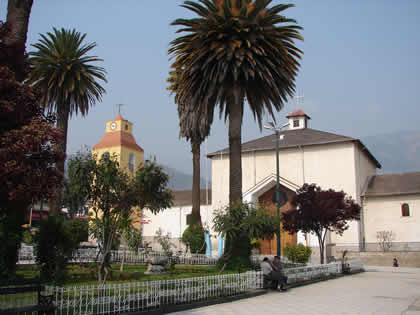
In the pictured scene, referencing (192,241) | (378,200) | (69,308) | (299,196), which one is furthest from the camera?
(378,200)

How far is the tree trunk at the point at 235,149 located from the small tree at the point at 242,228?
0.71 m

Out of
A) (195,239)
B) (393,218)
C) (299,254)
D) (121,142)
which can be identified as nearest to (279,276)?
(299,254)

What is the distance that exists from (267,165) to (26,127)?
3766 cm

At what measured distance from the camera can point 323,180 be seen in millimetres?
40125

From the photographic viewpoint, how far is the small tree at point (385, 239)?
3786 cm

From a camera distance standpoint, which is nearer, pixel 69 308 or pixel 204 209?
pixel 69 308

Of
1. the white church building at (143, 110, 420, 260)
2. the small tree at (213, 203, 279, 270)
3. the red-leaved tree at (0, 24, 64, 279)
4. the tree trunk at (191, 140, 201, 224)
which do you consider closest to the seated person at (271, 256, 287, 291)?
the small tree at (213, 203, 279, 270)

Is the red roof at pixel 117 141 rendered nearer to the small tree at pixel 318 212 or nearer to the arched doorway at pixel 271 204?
the arched doorway at pixel 271 204

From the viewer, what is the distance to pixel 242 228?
19.0m

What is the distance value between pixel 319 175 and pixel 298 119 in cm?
1012

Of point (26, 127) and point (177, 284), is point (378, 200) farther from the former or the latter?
point (26, 127)

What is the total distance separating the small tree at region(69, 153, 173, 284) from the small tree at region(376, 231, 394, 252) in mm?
30329

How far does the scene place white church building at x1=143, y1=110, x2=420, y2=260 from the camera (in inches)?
1521

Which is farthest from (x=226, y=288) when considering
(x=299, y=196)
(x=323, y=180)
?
(x=323, y=180)
